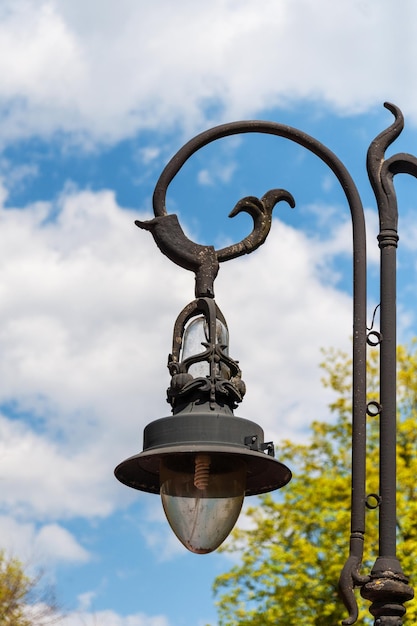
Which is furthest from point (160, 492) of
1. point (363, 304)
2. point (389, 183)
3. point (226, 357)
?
point (389, 183)

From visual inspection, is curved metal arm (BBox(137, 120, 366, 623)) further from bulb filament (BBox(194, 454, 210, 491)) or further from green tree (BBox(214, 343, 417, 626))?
green tree (BBox(214, 343, 417, 626))

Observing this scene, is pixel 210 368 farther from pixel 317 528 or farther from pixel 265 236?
pixel 317 528

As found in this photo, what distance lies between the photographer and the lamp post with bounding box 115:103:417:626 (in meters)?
5.59

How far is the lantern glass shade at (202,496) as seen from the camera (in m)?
5.75

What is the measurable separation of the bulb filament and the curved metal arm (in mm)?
727

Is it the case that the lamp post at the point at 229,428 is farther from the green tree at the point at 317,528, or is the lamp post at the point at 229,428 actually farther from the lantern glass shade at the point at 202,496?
the green tree at the point at 317,528

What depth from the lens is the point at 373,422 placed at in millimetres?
24844

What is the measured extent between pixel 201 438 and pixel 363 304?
1157mm

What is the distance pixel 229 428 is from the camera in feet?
18.7

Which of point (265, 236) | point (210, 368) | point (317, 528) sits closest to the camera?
point (210, 368)

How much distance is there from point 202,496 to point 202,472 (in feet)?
0.40

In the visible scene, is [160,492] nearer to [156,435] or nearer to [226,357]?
[156,435]

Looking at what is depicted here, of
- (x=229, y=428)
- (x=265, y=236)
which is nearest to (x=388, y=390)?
(x=229, y=428)

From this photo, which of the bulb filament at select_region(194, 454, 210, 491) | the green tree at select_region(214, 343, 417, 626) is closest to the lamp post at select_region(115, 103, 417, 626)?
the bulb filament at select_region(194, 454, 210, 491)
